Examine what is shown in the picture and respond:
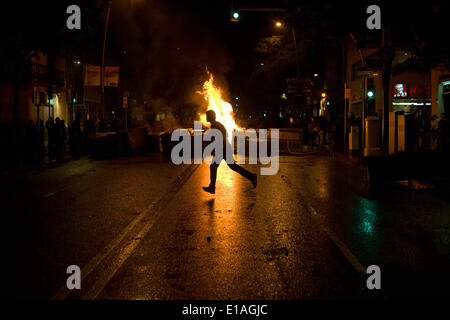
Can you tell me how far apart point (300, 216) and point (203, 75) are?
3712 centimetres

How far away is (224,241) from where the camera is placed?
6832 millimetres

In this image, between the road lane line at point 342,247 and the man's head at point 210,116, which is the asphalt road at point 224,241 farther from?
the man's head at point 210,116

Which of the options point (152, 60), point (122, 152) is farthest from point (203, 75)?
point (122, 152)

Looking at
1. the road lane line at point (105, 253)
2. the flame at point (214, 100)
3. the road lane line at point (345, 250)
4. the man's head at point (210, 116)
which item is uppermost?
the flame at point (214, 100)

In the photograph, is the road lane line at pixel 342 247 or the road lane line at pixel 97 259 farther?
the road lane line at pixel 342 247

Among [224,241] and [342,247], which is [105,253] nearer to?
[224,241]

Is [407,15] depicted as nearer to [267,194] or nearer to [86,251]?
[267,194]

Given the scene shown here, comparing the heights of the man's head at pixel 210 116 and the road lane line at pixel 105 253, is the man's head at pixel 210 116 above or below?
above

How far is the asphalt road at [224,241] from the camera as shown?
4953 mm

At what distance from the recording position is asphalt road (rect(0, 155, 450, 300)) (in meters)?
4.95

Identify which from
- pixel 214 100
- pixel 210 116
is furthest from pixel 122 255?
pixel 214 100

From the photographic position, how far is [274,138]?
1105 inches

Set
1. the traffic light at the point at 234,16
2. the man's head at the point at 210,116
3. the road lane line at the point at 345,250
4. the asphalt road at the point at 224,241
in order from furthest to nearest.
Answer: the traffic light at the point at 234,16 < the man's head at the point at 210,116 < the road lane line at the point at 345,250 < the asphalt road at the point at 224,241

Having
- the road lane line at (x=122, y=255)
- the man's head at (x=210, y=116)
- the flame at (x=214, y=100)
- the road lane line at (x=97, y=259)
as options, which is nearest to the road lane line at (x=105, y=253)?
the road lane line at (x=97, y=259)
